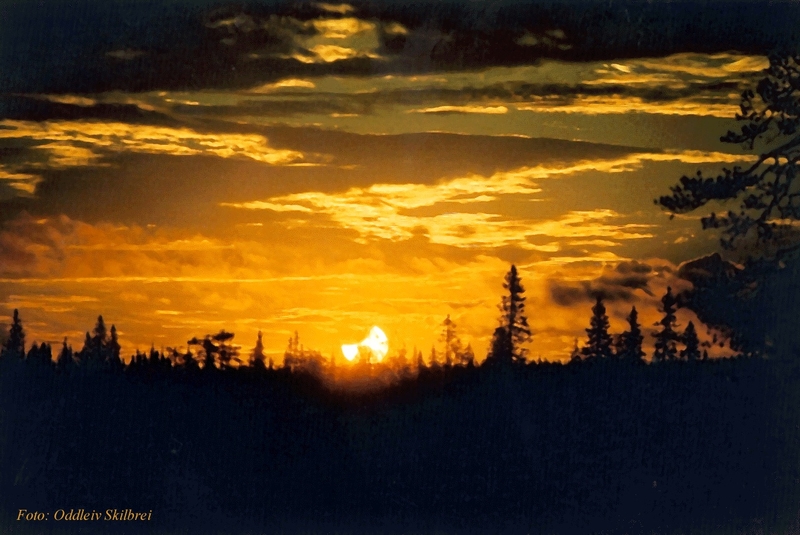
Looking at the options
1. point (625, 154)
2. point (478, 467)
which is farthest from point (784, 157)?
point (478, 467)

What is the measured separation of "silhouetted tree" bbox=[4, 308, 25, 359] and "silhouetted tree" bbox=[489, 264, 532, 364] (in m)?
3.57

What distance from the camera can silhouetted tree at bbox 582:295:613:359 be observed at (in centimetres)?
927

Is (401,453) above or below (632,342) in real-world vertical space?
below

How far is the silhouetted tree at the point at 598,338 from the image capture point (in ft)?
30.4

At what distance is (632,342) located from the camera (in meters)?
9.35

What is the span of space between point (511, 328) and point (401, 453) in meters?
1.26

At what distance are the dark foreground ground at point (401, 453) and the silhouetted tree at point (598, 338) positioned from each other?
19 centimetres

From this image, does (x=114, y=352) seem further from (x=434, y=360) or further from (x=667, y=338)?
(x=667, y=338)

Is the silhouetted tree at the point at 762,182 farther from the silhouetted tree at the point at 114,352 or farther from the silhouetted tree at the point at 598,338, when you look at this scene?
the silhouetted tree at the point at 114,352

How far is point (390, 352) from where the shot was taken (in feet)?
30.0

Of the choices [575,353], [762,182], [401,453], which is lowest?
[401,453]

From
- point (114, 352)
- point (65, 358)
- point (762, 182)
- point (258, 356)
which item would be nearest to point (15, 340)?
point (65, 358)

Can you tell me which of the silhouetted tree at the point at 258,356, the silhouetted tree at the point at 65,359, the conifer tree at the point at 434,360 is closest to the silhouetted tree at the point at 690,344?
the conifer tree at the point at 434,360

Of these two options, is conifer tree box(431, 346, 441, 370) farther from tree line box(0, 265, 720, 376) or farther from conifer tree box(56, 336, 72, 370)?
conifer tree box(56, 336, 72, 370)
